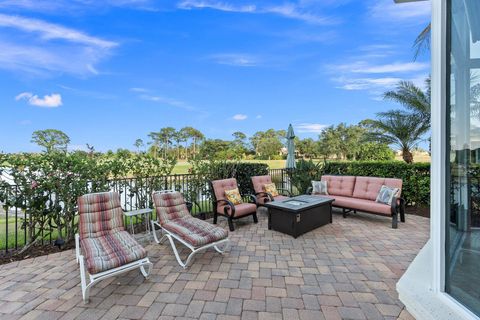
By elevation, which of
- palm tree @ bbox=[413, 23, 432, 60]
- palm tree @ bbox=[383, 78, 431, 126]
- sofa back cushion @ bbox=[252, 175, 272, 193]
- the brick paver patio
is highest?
palm tree @ bbox=[413, 23, 432, 60]

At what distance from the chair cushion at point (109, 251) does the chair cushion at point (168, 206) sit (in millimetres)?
821

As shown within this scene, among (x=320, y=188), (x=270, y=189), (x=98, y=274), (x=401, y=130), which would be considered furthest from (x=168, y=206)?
(x=401, y=130)

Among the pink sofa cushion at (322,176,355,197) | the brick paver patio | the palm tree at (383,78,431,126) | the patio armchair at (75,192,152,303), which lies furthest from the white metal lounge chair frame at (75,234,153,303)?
the palm tree at (383,78,431,126)

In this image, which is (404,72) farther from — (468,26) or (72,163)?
(72,163)

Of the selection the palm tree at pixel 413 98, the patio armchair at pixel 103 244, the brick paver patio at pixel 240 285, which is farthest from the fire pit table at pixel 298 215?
the palm tree at pixel 413 98

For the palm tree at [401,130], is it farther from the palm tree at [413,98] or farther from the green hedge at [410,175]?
the green hedge at [410,175]

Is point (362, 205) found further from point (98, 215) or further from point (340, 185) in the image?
point (98, 215)

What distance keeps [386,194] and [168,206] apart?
485 cm

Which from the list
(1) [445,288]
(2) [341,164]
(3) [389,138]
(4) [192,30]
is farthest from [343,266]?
→ (4) [192,30]

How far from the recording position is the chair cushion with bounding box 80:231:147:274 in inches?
98.3

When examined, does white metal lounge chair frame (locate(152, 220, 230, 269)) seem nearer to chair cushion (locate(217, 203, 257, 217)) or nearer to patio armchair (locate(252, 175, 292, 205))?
chair cushion (locate(217, 203, 257, 217))

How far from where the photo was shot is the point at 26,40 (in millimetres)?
6184

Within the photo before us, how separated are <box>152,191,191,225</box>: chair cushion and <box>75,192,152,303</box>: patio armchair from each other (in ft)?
2.14

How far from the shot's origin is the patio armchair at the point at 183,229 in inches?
131
